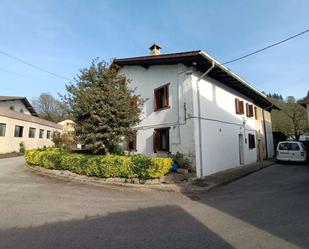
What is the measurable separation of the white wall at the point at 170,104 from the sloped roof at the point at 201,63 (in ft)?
1.64

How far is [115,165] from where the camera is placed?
31.3 ft

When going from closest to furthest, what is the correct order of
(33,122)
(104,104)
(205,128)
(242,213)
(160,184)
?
(242,213)
(160,184)
(104,104)
(205,128)
(33,122)

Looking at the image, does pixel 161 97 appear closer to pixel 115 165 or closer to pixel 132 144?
pixel 132 144

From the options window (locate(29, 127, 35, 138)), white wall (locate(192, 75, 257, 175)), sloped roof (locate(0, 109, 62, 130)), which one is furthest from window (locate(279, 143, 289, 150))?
window (locate(29, 127, 35, 138))

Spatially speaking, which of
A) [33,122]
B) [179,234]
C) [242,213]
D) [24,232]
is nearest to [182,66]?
[242,213]

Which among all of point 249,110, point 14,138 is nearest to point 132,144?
point 249,110

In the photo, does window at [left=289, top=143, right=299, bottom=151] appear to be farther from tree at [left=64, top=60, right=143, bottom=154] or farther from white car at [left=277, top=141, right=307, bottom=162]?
tree at [left=64, top=60, right=143, bottom=154]

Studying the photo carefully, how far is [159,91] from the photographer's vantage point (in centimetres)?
1335

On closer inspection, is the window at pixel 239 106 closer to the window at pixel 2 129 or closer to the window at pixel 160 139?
the window at pixel 160 139

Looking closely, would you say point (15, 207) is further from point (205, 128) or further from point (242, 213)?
point (205, 128)

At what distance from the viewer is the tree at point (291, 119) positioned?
1227 inches

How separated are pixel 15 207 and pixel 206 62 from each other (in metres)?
9.69

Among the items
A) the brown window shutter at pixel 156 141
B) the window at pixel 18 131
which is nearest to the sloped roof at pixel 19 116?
the window at pixel 18 131

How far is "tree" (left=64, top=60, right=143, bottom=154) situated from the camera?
10.7 meters
